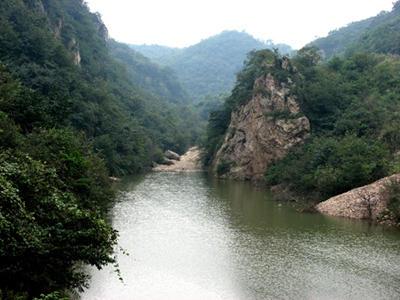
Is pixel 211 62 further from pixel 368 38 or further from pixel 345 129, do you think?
pixel 345 129

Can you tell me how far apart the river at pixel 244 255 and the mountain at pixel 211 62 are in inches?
4212

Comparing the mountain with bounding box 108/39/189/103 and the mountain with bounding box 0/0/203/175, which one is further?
the mountain with bounding box 108/39/189/103

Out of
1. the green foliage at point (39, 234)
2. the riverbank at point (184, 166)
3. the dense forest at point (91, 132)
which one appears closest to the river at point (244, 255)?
the dense forest at point (91, 132)

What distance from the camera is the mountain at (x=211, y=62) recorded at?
5199 inches

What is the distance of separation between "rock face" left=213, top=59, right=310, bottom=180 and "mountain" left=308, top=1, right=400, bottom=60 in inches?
997

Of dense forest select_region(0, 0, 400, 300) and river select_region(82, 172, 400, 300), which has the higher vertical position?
dense forest select_region(0, 0, 400, 300)

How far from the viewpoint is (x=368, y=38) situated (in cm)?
6319

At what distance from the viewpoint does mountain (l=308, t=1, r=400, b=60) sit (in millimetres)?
55406

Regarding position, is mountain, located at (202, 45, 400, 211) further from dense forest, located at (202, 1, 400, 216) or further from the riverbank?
the riverbank

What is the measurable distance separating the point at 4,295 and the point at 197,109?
329 feet

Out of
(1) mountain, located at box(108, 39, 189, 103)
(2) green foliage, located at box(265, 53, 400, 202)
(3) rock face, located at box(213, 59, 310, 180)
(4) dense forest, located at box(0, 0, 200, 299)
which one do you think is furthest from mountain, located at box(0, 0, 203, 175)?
(1) mountain, located at box(108, 39, 189, 103)

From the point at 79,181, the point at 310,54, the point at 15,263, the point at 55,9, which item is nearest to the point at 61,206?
the point at 15,263

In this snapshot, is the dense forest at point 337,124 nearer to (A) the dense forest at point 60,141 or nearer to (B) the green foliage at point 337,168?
(B) the green foliage at point 337,168

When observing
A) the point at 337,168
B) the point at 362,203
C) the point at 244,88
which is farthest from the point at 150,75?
the point at 362,203
